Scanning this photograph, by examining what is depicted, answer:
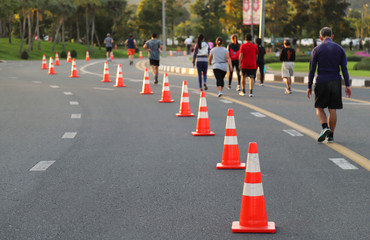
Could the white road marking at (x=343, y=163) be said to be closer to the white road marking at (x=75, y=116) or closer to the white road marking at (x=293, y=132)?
the white road marking at (x=293, y=132)

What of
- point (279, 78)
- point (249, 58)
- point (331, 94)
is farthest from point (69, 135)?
point (279, 78)

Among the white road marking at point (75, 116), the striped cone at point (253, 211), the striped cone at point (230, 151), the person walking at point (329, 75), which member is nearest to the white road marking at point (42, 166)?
the striped cone at point (230, 151)

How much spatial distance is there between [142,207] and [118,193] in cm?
66

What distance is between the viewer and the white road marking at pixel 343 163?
8.22 metres

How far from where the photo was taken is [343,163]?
849 centimetres

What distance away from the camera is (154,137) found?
431 inches

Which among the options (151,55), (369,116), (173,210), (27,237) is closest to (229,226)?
(173,210)

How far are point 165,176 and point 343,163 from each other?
231 cm

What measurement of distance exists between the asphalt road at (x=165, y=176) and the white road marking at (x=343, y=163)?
8 cm

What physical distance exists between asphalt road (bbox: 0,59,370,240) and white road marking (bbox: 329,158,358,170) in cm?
8

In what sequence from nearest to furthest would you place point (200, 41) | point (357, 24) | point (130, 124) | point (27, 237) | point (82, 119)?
point (27, 237), point (130, 124), point (82, 119), point (200, 41), point (357, 24)

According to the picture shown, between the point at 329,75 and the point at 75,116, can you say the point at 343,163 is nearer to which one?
the point at 329,75

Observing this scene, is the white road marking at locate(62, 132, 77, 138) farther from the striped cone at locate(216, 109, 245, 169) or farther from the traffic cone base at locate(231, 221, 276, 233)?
the traffic cone base at locate(231, 221, 276, 233)

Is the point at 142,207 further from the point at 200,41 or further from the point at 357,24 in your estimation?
the point at 357,24
